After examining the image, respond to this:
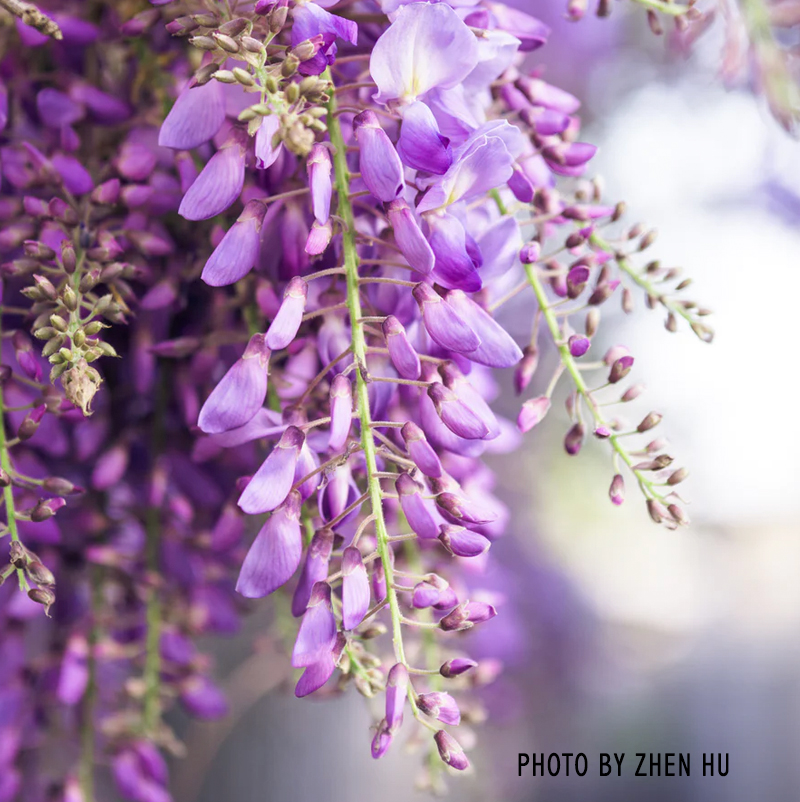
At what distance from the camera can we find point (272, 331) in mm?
231

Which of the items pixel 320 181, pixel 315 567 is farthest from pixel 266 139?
pixel 315 567

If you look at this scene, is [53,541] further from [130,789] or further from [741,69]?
[741,69]

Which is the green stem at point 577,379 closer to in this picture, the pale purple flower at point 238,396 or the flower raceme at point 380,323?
the flower raceme at point 380,323

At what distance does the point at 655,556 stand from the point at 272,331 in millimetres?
1025

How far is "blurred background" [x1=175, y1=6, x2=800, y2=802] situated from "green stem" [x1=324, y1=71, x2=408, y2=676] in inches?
18.5

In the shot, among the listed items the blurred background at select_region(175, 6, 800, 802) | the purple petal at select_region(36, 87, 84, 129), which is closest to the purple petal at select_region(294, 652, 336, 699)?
the purple petal at select_region(36, 87, 84, 129)

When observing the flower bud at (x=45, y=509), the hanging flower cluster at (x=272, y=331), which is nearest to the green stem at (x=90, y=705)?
the hanging flower cluster at (x=272, y=331)

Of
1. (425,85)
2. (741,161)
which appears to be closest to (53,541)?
(425,85)

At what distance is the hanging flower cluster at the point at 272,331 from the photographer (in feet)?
0.75

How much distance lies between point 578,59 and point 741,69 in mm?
505

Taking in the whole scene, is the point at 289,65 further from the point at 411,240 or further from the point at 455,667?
the point at 455,667

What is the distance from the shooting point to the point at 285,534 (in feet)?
0.76

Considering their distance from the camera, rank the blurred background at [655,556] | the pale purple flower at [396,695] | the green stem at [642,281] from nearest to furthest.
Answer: the pale purple flower at [396,695] → the green stem at [642,281] → the blurred background at [655,556]

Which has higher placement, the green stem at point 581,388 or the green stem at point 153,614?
the green stem at point 581,388
